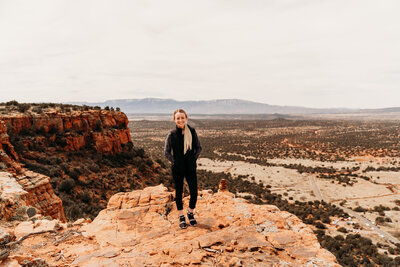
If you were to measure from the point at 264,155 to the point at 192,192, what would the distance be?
4796 cm

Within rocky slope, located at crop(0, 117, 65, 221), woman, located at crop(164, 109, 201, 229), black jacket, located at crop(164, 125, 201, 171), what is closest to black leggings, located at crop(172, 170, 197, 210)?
woman, located at crop(164, 109, 201, 229)

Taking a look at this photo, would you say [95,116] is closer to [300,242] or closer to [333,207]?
[300,242]

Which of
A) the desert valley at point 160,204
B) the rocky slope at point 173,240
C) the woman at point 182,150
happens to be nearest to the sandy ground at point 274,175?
the desert valley at point 160,204

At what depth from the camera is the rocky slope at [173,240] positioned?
148 inches

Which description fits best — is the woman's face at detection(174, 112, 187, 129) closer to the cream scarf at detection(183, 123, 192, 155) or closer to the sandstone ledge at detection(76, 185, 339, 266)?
the cream scarf at detection(183, 123, 192, 155)

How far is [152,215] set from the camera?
5.80 meters

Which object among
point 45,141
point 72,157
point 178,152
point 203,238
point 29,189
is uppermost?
point 178,152

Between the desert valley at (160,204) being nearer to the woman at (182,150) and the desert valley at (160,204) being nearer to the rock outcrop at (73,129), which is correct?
the rock outcrop at (73,129)

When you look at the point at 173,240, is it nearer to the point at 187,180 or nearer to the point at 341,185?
the point at 187,180

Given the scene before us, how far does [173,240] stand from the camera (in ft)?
14.4

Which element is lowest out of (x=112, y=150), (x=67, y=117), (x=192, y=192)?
(x=112, y=150)

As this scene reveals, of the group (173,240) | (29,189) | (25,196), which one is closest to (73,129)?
(29,189)

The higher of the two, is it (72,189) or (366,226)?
(72,189)

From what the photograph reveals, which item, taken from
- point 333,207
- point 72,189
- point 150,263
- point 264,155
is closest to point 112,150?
point 72,189
